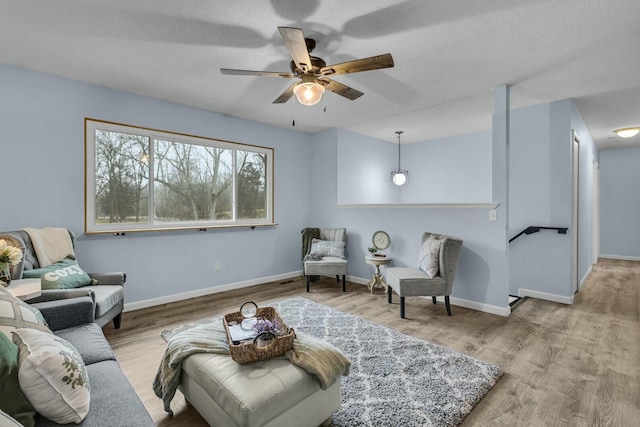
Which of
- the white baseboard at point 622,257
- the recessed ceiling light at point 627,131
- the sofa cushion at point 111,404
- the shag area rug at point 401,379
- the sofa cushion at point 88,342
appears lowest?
the shag area rug at point 401,379

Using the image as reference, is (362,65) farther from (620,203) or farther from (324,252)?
(620,203)

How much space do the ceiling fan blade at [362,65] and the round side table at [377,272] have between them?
2.63m

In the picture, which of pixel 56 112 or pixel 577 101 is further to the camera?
pixel 577 101

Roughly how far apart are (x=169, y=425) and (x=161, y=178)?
2.90m

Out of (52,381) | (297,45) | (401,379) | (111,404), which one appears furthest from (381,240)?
(52,381)

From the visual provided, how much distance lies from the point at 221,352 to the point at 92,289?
5.79 ft

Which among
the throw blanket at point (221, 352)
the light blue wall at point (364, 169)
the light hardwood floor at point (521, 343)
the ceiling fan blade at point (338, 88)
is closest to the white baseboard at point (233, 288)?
the light hardwood floor at point (521, 343)

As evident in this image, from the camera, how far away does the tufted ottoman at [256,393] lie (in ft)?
4.44

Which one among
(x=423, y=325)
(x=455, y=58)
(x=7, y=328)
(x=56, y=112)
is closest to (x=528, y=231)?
(x=423, y=325)

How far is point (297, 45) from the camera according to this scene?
76.2 inches

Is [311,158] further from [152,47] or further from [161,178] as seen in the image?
[152,47]

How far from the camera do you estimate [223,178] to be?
443 cm

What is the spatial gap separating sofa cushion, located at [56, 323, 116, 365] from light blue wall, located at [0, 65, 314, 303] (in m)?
1.61

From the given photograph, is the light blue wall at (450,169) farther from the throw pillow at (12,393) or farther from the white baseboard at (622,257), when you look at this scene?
the throw pillow at (12,393)
